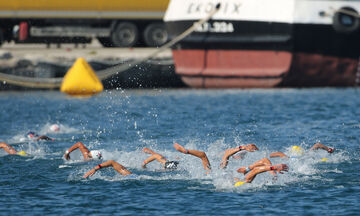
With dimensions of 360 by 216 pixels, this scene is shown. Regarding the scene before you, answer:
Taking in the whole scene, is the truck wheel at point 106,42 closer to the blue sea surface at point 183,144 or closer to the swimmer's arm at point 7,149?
the blue sea surface at point 183,144

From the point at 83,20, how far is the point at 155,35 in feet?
14.5

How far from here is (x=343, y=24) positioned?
39188 millimetres

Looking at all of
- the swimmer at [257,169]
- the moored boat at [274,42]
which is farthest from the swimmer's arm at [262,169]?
the moored boat at [274,42]

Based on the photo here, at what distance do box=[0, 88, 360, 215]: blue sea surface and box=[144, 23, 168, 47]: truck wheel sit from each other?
4.89m

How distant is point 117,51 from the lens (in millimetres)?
44375

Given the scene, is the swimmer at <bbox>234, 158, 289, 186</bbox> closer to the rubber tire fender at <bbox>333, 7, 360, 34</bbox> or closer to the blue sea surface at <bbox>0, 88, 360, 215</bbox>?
the blue sea surface at <bbox>0, 88, 360, 215</bbox>

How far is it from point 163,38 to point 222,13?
7.48 m

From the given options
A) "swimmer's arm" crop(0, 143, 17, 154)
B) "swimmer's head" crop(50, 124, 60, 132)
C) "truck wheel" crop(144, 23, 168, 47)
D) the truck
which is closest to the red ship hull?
"truck wheel" crop(144, 23, 168, 47)

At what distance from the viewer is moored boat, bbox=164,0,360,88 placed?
1534 inches

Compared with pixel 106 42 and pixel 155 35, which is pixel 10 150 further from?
pixel 106 42

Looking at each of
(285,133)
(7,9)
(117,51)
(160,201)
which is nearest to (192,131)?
(285,133)

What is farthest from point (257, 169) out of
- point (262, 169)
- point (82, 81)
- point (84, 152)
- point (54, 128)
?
point (82, 81)

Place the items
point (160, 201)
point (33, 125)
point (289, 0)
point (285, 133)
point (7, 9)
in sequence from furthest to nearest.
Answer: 1. point (7, 9)
2. point (289, 0)
3. point (33, 125)
4. point (285, 133)
5. point (160, 201)

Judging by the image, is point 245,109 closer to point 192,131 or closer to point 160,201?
point 192,131
